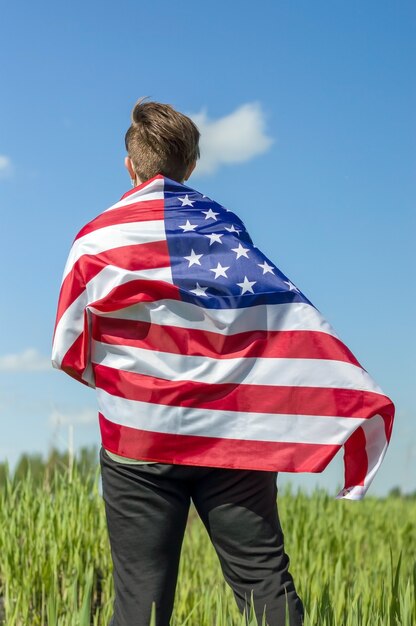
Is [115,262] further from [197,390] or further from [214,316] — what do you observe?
[197,390]

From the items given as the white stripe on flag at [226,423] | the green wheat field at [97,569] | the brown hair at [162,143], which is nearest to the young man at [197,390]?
the white stripe on flag at [226,423]

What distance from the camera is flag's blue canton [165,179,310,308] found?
229cm

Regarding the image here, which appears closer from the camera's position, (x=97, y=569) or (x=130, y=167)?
(x=130, y=167)

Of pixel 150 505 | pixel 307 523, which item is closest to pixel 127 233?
pixel 150 505

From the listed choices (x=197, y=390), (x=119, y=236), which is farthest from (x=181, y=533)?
(x=119, y=236)

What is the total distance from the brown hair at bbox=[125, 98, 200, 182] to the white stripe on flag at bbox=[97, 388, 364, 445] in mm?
725

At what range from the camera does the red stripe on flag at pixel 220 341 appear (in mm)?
2244

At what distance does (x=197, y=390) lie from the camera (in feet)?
7.33

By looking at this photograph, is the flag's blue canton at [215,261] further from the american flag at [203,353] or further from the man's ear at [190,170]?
the man's ear at [190,170]

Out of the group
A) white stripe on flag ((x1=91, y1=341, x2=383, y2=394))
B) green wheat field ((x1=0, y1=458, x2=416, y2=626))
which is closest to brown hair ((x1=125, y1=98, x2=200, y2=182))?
white stripe on flag ((x1=91, y1=341, x2=383, y2=394))

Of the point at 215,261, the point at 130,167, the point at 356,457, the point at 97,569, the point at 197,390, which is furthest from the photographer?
the point at 97,569

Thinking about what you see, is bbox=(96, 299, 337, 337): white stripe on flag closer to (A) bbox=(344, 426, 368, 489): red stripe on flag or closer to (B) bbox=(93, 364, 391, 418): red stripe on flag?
(B) bbox=(93, 364, 391, 418): red stripe on flag

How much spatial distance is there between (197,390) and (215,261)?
0.38 m

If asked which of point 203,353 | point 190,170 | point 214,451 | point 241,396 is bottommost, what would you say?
point 214,451
